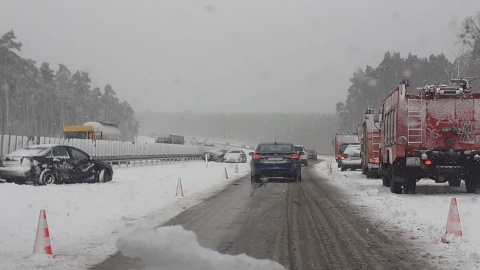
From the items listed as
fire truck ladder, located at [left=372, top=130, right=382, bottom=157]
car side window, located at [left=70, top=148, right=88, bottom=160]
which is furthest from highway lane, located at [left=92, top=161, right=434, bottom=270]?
fire truck ladder, located at [left=372, top=130, right=382, bottom=157]

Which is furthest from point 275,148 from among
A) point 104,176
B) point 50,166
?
point 50,166

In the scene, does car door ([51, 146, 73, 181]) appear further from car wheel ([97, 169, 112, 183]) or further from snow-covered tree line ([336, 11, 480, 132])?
snow-covered tree line ([336, 11, 480, 132])

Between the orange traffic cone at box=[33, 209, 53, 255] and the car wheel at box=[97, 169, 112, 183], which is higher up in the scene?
the car wheel at box=[97, 169, 112, 183]

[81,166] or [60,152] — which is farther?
[81,166]

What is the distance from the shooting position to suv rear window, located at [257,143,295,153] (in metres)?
23.1

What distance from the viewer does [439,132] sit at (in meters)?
15.7

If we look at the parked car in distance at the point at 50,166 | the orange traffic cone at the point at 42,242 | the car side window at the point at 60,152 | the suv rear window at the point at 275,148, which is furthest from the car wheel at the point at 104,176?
the orange traffic cone at the point at 42,242

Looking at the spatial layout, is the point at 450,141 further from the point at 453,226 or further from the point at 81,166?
the point at 81,166

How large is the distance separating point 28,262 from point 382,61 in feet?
265

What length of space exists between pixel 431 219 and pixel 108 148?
31607mm

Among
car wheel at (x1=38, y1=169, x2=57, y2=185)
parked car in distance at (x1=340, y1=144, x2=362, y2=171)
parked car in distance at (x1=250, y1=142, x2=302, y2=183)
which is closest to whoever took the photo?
car wheel at (x1=38, y1=169, x2=57, y2=185)

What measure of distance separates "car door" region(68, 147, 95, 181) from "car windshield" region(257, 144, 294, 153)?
695cm

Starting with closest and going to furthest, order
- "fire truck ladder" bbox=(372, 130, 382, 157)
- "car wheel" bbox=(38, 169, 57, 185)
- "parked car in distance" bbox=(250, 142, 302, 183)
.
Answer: "car wheel" bbox=(38, 169, 57, 185) < "parked car in distance" bbox=(250, 142, 302, 183) < "fire truck ladder" bbox=(372, 130, 382, 157)

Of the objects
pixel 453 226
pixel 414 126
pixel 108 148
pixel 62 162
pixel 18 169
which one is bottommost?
pixel 453 226
